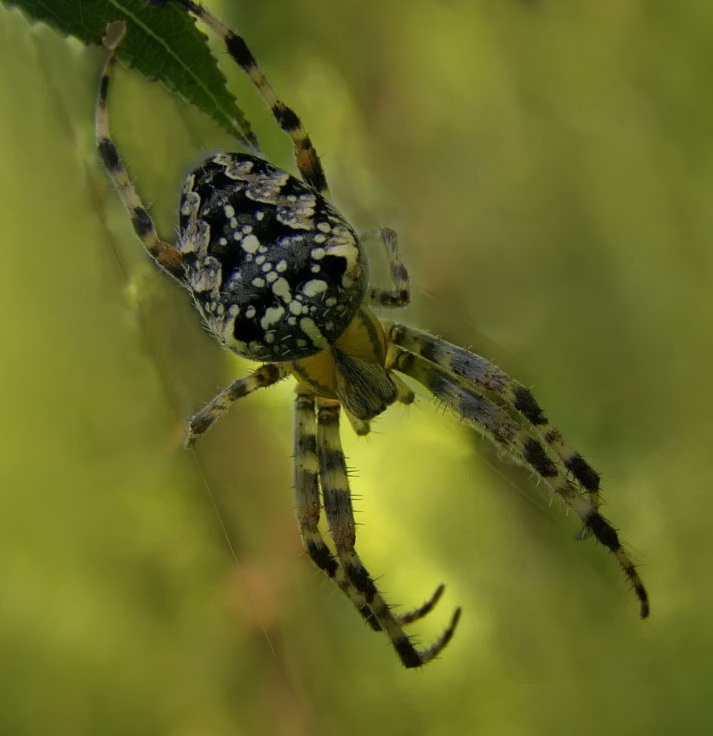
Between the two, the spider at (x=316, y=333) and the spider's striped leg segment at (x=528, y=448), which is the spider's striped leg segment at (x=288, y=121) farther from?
the spider's striped leg segment at (x=528, y=448)

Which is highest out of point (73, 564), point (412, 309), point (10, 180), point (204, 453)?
point (412, 309)

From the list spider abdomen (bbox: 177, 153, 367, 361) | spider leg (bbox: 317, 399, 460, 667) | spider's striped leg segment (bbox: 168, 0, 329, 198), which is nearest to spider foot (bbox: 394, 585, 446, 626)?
spider leg (bbox: 317, 399, 460, 667)

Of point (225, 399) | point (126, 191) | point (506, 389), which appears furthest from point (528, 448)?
point (126, 191)

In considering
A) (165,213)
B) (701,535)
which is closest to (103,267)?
(165,213)

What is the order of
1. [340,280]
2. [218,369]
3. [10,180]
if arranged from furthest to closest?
[218,369] → [10,180] → [340,280]

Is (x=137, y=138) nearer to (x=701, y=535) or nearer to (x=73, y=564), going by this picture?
(x=73, y=564)

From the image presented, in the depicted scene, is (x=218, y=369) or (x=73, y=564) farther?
(x=218, y=369)
